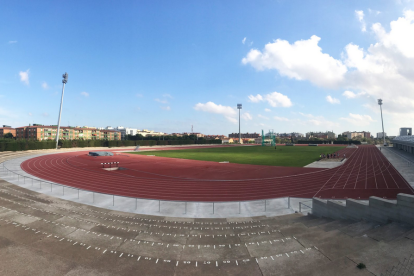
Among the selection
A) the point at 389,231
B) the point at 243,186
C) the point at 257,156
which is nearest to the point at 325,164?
the point at 257,156

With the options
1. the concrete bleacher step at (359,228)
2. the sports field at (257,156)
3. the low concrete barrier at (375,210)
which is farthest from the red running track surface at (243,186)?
the sports field at (257,156)

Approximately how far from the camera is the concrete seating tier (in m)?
6.72

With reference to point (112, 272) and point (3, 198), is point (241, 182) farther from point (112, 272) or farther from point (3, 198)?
point (3, 198)

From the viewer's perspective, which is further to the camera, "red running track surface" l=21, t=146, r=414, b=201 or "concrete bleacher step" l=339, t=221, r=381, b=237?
"red running track surface" l=21, t=146, r=414, b=201

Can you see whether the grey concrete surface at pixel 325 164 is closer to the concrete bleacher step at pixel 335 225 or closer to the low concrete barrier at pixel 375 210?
the low concrete barrier at pixel 375 210

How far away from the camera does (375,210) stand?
9.68 meters

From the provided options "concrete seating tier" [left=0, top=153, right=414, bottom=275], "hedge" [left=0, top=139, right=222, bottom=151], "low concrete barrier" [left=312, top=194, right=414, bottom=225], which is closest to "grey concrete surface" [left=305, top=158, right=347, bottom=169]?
"low concrete barrier" [left=312, top=194, right=414, bottom=225]

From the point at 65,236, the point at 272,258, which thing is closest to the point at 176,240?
the point at 272,258

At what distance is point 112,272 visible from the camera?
6926 mm

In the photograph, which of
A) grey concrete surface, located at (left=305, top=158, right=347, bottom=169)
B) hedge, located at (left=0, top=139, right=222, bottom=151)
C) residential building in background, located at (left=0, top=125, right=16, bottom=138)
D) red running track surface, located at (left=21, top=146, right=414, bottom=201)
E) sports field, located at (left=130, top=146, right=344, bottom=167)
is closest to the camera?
red running track surface, located at (left=21, top=146, right=414, bottom=201)

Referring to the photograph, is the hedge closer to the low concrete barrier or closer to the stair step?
the low concrete barrier

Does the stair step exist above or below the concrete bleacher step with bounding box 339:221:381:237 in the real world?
above

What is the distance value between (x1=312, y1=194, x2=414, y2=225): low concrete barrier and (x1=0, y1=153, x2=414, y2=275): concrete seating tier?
34cm

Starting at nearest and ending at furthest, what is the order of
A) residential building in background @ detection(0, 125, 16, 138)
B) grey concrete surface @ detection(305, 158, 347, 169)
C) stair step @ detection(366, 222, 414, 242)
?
stair step @ detection(366, 222, 414, 242) → grey concrete surface @ detection(305, 158, 347, 169) → residential building in background @ detection(0, 125, 16, 138)
